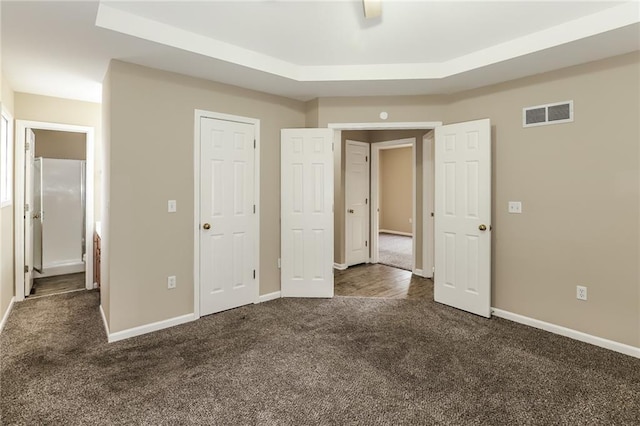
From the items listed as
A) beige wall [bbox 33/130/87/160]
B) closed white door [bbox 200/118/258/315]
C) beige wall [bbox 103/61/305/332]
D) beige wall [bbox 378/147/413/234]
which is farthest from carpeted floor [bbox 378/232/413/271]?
beige wall [bbox 33/130/87/160]

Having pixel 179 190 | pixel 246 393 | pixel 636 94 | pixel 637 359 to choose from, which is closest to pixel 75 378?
pixel 246 393

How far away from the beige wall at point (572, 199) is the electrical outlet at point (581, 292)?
36 mm

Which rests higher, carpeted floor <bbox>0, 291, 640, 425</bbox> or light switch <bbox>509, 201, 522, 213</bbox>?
light switch <bbox>509, 201, 522, 213</bbox>

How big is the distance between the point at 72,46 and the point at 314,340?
319 cm

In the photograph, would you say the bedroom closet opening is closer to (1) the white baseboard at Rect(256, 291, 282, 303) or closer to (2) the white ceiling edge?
(1) the white baseboard at Rect(256, 291, 282, 303)

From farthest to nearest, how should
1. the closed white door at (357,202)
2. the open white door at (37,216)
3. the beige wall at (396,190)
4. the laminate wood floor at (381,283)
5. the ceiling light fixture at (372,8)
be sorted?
the beige wall at (396,190)
the closed white door at (357,202)
the open white door at (37,216)
the laminate wood floor at (381,283)
the ceiling light fixture at (372,8)

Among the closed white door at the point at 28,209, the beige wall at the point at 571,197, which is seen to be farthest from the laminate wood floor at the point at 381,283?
the closed white door at the point at 28,209

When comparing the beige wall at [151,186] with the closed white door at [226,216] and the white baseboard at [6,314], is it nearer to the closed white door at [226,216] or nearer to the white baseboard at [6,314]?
the closed white door at [226,216]

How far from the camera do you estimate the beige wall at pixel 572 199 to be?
275 cm

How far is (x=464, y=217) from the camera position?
3.67m

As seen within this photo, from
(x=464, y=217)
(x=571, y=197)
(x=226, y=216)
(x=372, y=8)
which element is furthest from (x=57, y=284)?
(x=571, y=197)

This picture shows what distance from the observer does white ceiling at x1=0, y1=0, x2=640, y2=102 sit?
2.40 meters

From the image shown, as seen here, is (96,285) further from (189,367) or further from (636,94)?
(636,94)

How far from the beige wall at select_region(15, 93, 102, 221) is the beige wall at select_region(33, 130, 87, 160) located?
1.31m
